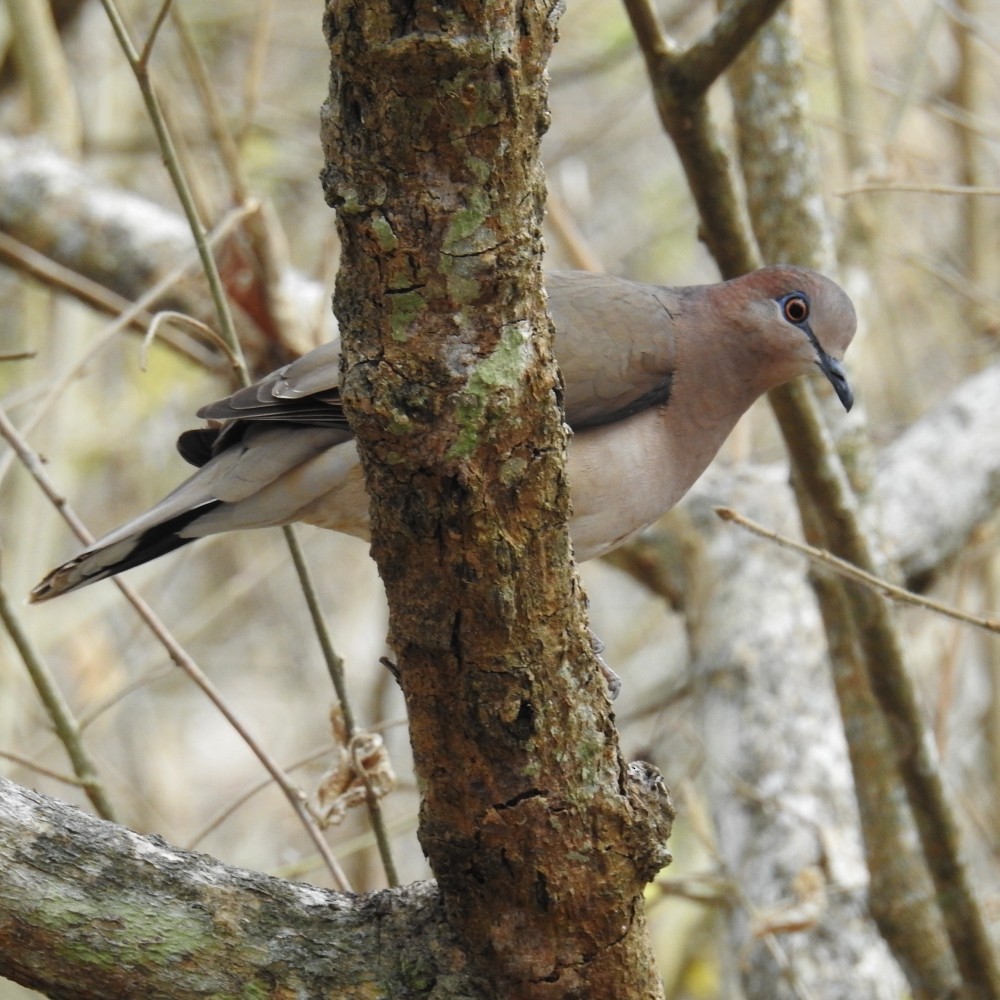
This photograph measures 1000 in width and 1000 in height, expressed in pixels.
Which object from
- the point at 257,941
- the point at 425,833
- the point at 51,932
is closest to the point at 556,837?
the point at 425,833

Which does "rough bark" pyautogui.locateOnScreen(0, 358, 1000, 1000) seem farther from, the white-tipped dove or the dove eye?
the dove eye

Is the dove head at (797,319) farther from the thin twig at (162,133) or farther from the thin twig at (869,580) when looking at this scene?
the thin twig at (162,133)

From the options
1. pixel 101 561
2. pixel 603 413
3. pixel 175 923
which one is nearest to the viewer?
pixel 175 923

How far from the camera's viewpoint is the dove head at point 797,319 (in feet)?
14.3

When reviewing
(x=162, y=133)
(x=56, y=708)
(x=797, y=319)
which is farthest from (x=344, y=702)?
(x=797, y=319)

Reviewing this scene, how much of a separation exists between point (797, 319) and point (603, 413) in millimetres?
845

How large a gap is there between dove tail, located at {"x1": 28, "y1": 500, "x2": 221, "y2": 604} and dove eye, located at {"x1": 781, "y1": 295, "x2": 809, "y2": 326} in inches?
79.4

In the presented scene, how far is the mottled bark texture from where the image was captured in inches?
74.9

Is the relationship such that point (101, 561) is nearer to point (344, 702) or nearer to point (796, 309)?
point (344, 702)

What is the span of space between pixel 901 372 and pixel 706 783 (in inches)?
137

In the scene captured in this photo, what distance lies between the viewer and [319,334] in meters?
5.94

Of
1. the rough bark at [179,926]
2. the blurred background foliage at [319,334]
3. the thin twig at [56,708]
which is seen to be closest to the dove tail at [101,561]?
the thin twig at [56,708]

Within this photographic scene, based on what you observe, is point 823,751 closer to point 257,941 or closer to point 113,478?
point 257,941

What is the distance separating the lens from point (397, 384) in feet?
6.82
